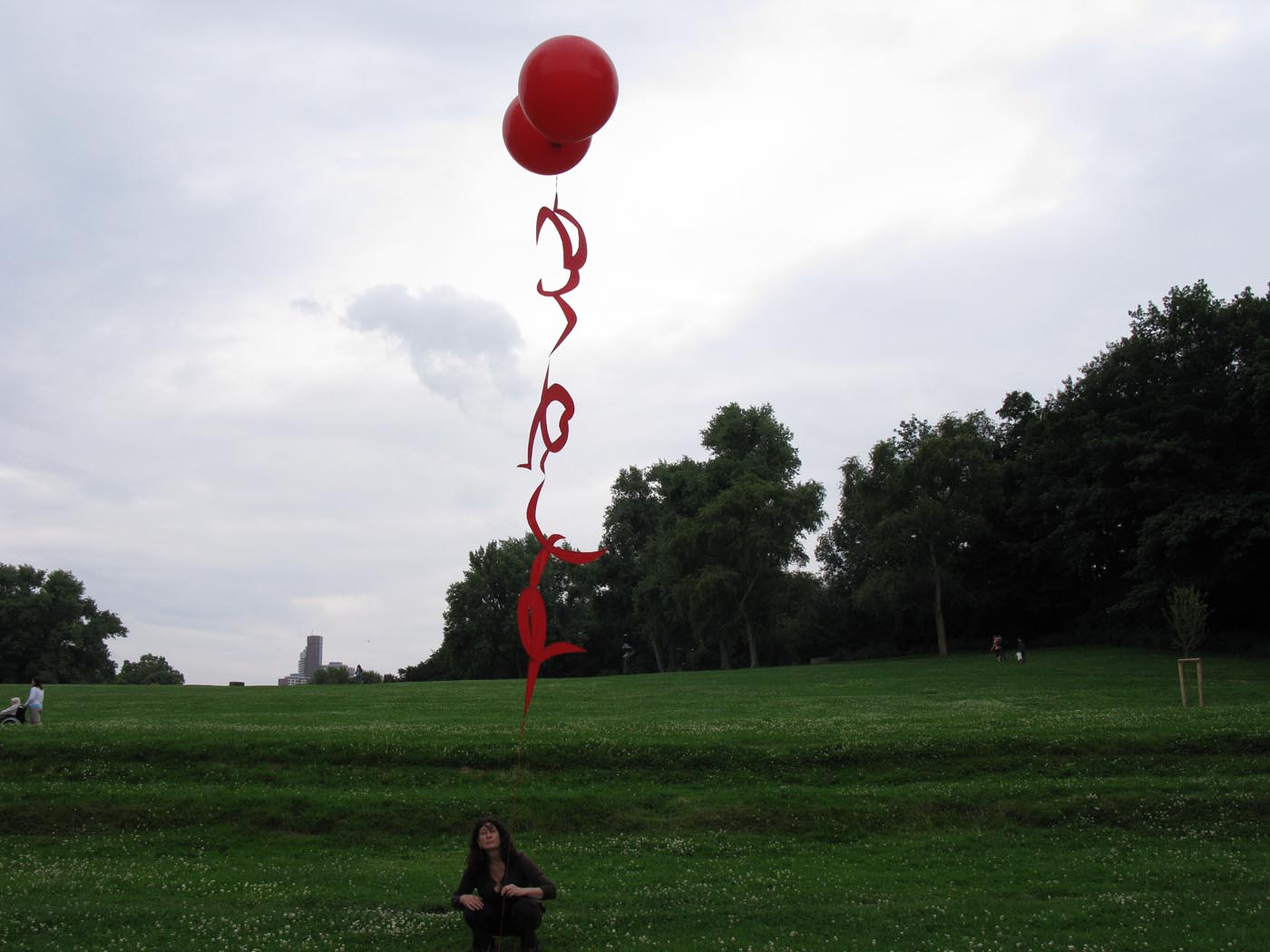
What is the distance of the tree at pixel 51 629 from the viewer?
8912 cm

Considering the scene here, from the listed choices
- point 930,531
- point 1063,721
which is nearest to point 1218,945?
point 1063,721

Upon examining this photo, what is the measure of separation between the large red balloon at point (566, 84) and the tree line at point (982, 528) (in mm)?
49787

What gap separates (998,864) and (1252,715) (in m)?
14.2

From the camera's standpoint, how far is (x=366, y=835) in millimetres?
16688

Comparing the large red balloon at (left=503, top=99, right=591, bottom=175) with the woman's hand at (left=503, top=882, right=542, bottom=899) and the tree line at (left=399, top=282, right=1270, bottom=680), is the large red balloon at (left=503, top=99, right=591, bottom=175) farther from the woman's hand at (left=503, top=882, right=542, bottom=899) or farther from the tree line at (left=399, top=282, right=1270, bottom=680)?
the tree line at (left=399, top=282, right=1270, bottom=680)

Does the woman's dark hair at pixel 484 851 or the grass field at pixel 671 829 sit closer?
the woman's dark hair at pixel 484 851

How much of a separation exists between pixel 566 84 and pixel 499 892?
8628 mm

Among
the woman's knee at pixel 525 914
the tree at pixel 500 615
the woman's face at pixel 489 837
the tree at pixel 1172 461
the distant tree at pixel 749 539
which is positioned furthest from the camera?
the tree at pixel 500 615

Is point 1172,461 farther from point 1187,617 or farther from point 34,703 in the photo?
point 34,703

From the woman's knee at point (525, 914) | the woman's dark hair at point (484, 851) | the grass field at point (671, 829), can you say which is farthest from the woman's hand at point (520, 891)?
the grass field at point (671, 829)

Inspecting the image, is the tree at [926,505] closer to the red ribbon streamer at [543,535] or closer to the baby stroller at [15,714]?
the baby stroller at [15,714]

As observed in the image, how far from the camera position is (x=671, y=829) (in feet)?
55.5

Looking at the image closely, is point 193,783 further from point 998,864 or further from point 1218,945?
point 1218,945

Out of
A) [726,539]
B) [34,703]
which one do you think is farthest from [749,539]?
[34,703]
